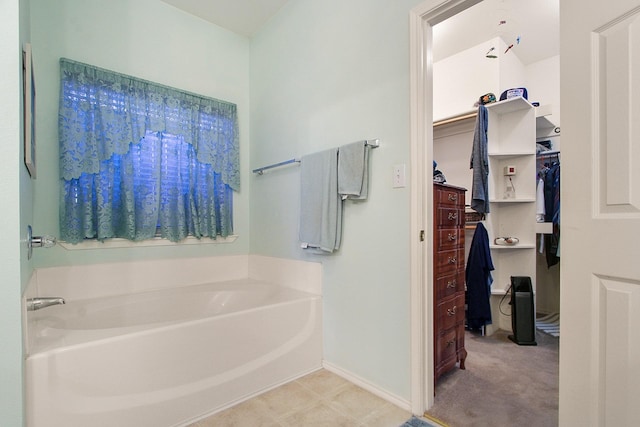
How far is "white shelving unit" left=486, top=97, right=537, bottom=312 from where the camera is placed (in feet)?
8.52

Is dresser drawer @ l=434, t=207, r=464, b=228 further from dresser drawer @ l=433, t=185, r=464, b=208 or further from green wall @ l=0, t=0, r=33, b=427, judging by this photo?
green wall @ l=0, t=0, r=33, b=427

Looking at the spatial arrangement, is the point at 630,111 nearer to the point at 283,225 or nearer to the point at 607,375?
the point at 607,375

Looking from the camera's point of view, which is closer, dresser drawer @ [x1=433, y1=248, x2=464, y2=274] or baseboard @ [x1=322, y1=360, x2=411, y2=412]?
baseboard @ [x1=322, y1=360, x2=411, y2=412]

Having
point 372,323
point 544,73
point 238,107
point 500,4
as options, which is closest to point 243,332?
point 372,323

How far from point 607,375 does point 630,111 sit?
0.75 metres

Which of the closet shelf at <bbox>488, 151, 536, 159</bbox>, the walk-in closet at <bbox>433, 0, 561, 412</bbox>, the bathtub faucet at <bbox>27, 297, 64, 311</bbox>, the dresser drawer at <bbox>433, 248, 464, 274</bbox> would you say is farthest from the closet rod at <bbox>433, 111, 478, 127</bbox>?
the bathtub faucet at <bbox>27, 297, 64, 311</bbox>

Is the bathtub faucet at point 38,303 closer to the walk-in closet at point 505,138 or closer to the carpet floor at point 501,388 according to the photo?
the carpet floor at point 501,388

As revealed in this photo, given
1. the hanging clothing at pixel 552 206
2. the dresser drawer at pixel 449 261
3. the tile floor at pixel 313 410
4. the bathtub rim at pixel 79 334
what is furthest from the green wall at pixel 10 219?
the hanging clothing at pixel 552 206

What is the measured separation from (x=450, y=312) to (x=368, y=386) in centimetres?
66

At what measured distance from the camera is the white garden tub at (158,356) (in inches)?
46.8

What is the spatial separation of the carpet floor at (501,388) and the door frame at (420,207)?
0.20 m

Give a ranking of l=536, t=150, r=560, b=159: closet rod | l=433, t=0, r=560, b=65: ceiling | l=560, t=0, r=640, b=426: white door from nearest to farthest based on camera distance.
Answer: l=560, t=0, r=640, b=426: white door → l=433, t=0, r=560, b=65: ceiling → l=536, t=150, r=560, b=159: closet rod

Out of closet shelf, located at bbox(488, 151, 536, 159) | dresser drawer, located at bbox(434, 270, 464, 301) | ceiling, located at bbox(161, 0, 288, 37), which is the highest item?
ceiling, located at bbox(161, 0, 288, 37)

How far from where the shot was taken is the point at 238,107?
271 centimetres
